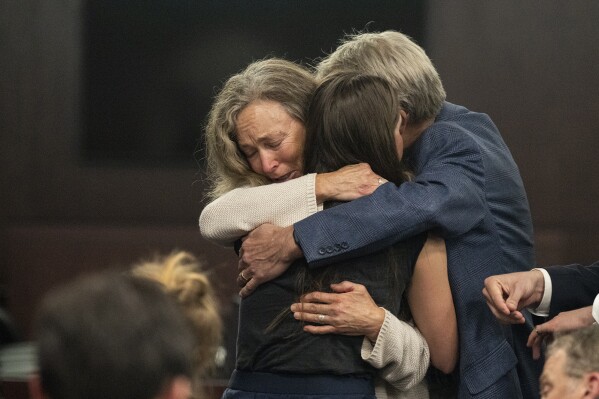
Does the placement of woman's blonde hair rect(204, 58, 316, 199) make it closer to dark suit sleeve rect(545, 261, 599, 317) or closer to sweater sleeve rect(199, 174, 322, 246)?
sweater sleeve rect(199, 174, 322, 246)

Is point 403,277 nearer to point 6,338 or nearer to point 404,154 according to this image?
point 404,154

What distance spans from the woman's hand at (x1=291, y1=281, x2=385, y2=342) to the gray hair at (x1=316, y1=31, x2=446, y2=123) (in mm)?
458

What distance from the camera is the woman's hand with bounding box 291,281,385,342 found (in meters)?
1.95

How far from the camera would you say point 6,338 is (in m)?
5.22

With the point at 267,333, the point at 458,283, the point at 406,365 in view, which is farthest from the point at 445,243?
the point at 267,333

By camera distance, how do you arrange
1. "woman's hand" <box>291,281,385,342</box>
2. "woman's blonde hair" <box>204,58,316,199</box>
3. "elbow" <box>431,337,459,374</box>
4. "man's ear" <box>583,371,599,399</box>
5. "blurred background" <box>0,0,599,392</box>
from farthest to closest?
"blurred background" <box>0,0,599,392</box> < "woman's blonde hair" <box>204,58,316,199</box> < "elbow" <box>431,337,459,374</box> < "woman's hand" <box>291,281,385,342</box> < "man's ear" <box>583,371,599,399</box>

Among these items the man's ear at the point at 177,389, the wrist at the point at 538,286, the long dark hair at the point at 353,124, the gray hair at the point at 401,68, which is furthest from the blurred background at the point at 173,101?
the man's ear at the point at 177,389

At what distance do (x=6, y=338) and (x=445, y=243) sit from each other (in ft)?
11.9

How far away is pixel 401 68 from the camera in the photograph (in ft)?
7.34

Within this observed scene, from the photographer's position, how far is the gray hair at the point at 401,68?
2.22 m

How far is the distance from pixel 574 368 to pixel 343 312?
0.42 metres

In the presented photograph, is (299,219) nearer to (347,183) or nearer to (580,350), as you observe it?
(347,183)

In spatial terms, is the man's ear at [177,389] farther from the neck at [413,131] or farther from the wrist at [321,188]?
the neck at [413,131]

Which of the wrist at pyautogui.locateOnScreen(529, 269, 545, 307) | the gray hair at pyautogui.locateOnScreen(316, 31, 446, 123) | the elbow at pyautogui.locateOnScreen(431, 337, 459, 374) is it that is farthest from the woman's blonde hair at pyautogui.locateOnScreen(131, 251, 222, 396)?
the wrist at pyautogui.locateOnScreen(529, 269, 545, 307)
